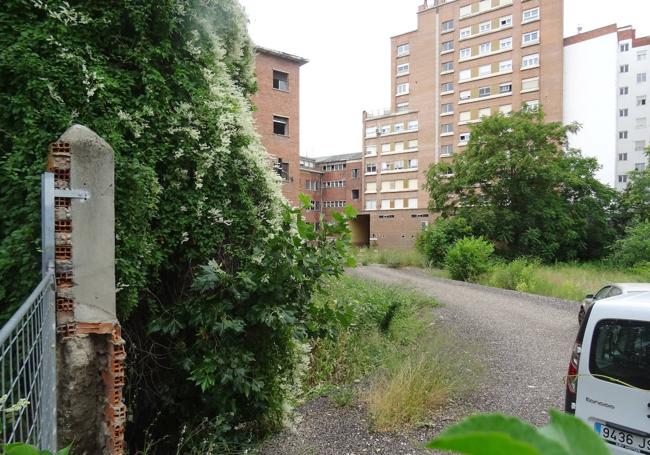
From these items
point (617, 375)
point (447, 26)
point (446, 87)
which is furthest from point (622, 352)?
point (447, 26)

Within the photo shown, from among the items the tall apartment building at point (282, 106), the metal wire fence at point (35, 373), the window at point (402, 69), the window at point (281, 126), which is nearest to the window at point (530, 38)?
the window at point (402, 69)

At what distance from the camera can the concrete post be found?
11.4ft

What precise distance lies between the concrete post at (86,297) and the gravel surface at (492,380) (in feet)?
5.81

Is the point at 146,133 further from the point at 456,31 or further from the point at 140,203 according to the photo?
the point at 456,31

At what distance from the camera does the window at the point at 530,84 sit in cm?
4561

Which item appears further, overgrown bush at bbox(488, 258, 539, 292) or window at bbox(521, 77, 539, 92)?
window at bbox(521, 77, 539, 92)

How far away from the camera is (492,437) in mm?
341

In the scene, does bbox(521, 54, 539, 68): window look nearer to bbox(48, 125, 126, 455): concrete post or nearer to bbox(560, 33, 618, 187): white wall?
bbox(560, 33, 618, 187): white wall

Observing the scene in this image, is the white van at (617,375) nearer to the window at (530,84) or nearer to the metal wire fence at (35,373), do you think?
the metal wire fence at (35,373)

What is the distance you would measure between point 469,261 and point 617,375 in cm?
1704

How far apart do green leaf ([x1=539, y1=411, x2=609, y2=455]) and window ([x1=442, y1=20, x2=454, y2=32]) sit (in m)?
57.9

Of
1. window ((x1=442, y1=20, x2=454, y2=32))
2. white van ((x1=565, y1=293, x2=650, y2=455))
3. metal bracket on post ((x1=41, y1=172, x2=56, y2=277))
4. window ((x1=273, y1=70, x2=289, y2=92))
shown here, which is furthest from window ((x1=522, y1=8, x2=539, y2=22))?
metal bracket on post ((x1=41, y1=172, x2=56, y2=277))

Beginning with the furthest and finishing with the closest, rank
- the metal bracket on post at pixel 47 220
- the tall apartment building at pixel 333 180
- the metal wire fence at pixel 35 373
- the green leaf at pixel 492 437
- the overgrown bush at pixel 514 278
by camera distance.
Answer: the tall apartment building at pixel 333 180
the overgrown bush at pixel 514 278
the metal bracket on post at pixel 47 220
the metal wire fence at pixel 35 373
the green leaf at pixel 492 437

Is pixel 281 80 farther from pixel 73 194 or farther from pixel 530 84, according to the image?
pixel 530 84
